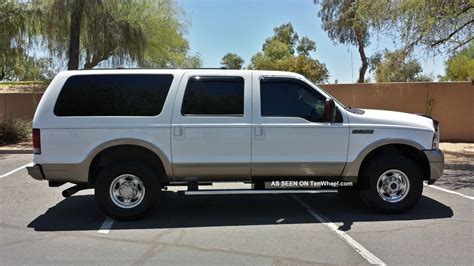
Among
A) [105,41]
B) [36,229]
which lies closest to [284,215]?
[36,229]

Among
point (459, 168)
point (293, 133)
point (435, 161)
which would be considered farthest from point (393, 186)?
point (459, 168)

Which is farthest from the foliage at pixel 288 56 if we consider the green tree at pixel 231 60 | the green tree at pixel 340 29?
the green tree at pixel 231 60

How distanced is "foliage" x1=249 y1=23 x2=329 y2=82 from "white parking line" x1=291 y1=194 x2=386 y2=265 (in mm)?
32547

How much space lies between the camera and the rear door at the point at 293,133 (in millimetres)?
6395

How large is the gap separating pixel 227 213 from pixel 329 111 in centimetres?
210

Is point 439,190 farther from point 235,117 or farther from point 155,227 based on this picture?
point 155,227

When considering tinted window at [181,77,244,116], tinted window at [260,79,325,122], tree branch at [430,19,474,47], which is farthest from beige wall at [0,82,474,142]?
tinted window at [181,77,244,116]

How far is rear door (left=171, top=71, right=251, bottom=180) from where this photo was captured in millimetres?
6316

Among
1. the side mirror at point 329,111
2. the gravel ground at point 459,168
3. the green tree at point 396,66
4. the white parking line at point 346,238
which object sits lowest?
the white parking line at point 346,238

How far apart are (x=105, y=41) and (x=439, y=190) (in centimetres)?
1329

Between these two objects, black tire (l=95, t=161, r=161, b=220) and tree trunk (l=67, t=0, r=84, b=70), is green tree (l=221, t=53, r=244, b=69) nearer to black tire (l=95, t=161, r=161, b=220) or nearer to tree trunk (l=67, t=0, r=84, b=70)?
tree trunk (l=67, t=0, r=84, b=70)

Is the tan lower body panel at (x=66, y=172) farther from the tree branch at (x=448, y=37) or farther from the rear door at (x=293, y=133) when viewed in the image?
the tree branch at (x=448, y=37)

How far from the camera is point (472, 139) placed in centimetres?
1491

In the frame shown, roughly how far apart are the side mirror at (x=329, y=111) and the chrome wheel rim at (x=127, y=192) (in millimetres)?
2686
